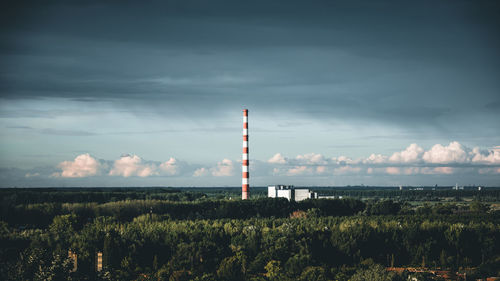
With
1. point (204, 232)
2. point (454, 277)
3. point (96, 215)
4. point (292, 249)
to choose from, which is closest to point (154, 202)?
point (96, 215)

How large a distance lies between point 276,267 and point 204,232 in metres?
13.9

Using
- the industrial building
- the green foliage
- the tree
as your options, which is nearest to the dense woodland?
the tree

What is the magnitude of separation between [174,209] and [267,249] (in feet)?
124

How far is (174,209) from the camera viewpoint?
84.4 m

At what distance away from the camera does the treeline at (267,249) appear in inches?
1684

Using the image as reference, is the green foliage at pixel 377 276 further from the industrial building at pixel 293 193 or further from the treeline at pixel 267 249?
the industrial building at pixel 293 193

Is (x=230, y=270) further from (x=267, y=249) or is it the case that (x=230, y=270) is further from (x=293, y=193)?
(x=293, y=193)

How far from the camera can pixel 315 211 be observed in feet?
292

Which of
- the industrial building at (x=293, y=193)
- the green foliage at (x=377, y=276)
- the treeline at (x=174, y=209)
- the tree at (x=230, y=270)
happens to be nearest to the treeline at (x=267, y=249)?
the tree at (x=230, y=270)

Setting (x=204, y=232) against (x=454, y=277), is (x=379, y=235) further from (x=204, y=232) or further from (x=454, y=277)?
(x=204, y=232)

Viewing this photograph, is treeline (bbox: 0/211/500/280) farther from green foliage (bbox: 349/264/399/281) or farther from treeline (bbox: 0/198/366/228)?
treeline (bbox: 0/198/366/228)

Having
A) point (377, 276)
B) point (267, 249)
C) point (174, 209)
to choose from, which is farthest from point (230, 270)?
point (174, 209)

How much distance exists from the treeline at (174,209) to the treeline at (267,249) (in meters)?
12.3

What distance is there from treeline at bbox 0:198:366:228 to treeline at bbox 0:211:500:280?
483 inches
